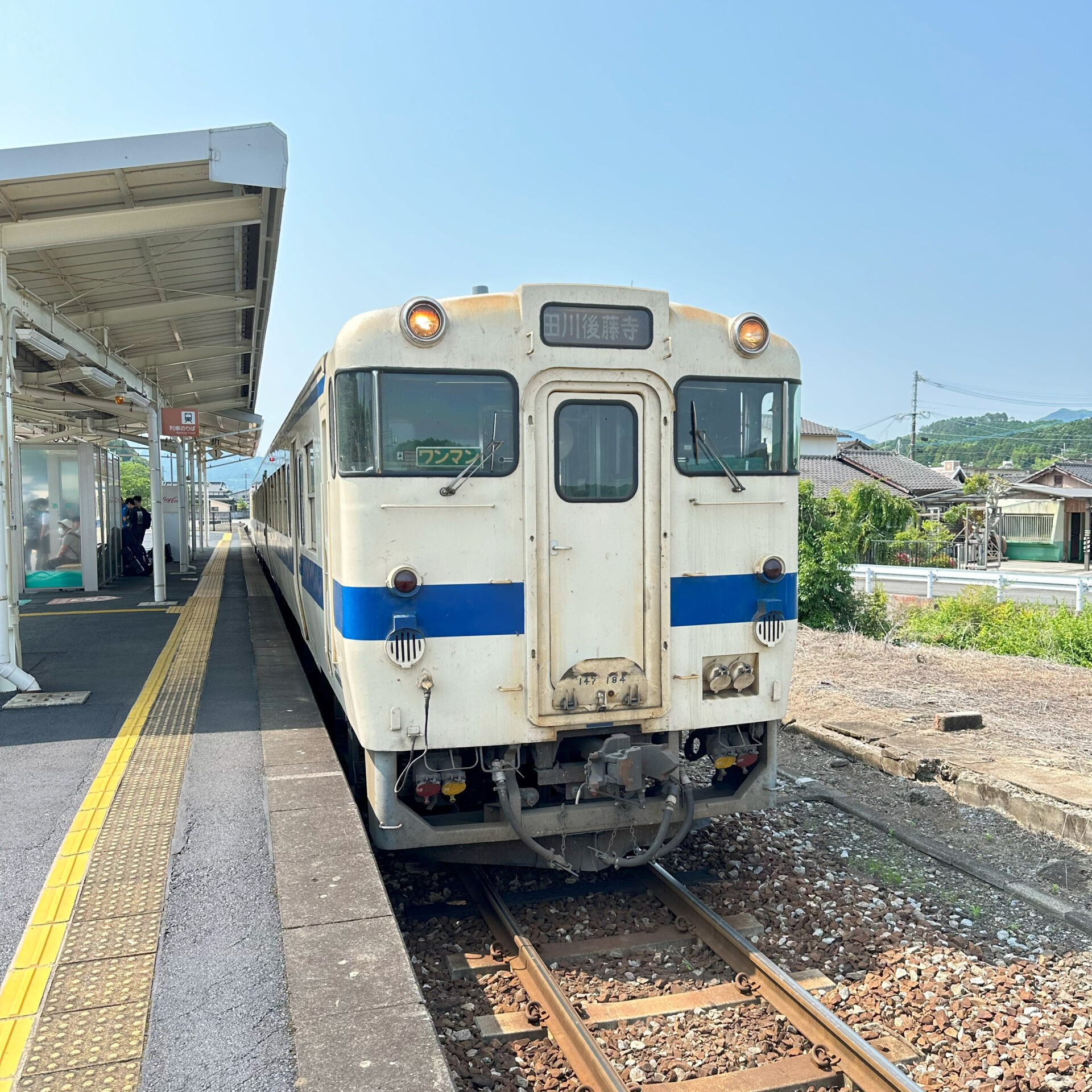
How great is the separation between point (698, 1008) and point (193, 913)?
7.53 feet

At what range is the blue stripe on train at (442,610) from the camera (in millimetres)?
4836

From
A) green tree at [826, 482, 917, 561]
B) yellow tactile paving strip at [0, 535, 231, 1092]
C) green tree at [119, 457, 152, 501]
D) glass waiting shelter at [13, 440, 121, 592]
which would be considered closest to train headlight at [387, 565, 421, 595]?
yellow tactile paving strip at [0, 535, 231, 1092]

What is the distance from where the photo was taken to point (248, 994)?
3387 mm

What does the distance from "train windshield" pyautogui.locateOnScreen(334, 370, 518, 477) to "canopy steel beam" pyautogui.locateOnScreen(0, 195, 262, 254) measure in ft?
16.0

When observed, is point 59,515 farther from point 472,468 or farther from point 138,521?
point 472,468

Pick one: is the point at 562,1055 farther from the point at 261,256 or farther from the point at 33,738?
the point at 261,256

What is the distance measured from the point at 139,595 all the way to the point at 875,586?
14.5m

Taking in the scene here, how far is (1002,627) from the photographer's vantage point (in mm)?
15062

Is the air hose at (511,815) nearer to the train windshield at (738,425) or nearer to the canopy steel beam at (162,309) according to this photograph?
the train windshield at (738,425)

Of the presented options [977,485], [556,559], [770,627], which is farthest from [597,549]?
[977,485]

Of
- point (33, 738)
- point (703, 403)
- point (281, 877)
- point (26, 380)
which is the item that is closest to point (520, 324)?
point (703, 403)

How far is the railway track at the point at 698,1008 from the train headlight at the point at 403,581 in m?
1.86

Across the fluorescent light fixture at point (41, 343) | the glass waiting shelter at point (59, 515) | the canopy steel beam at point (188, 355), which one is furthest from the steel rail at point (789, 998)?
Answer: the glass waiting shelter at point (59, 515)

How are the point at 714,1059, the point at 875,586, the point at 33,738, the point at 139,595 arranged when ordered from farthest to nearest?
the point at 875,586
the point at 139,595
the point at 33,738
the point at 714,1059
